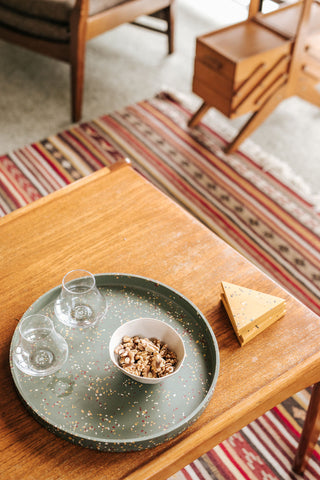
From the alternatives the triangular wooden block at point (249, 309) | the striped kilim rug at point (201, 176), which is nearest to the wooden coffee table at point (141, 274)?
the triangular wooden block at point (249, 309)

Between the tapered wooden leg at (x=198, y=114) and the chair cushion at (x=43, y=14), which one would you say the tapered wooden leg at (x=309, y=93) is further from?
the chair cushion at (x=43, y=14)

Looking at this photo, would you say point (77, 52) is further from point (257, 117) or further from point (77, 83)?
point (257, 117)

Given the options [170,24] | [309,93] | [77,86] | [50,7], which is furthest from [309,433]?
[170,24]

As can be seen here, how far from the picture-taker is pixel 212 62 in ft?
6.91

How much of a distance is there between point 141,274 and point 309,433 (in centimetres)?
57

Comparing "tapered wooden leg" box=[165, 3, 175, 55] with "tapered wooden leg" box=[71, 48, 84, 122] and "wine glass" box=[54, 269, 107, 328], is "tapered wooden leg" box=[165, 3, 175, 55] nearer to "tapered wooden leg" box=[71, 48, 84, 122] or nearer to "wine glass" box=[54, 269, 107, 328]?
"tapered wooden leg" box=[71, 48, 84, 122]

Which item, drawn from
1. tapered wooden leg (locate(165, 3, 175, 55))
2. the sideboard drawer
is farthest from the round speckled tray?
tapered wooden leg (locate(165, 3, 175, 55))

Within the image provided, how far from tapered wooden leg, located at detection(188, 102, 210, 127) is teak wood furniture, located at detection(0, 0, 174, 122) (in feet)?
1.66

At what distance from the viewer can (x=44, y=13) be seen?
226 centimetres

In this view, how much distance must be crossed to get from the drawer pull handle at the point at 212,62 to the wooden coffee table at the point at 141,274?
2.50ft

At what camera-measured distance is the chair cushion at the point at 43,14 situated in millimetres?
2230

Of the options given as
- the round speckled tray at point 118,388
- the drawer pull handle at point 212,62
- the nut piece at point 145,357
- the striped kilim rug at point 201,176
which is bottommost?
the striped kilim rug at point 201,176

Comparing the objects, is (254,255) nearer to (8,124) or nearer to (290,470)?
(290,470)

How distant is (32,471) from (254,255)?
1.26 meters
